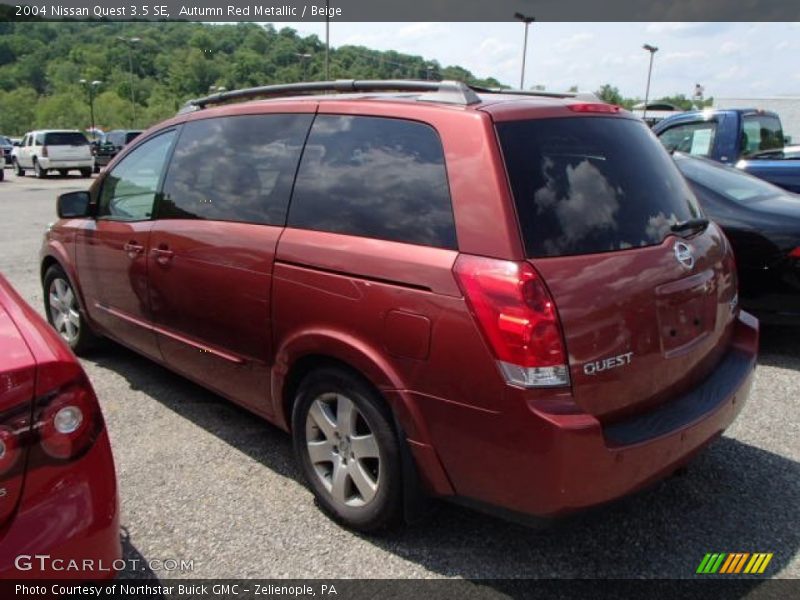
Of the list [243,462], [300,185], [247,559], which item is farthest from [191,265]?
[247,559]

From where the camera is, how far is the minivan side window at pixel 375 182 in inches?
99.3

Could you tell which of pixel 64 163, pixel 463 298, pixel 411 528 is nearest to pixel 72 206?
pixel 411 528

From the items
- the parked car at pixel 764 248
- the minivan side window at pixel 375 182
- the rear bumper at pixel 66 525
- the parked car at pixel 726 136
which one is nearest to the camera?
the rear bumper at pixel 66 525

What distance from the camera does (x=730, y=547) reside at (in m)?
2.72

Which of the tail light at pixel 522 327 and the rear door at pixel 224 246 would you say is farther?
the rear door at pixel 224 246

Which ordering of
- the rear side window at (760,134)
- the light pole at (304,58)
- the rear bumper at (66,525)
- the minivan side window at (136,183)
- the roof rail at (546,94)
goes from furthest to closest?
the light pole at (304,58) → the rear side window at (760,134) → the minivan side window at (136,183) → the roof rail at (546,94) → the rear bumper at (66,525)

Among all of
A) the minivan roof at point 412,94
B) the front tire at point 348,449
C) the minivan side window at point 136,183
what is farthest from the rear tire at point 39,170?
the front tire at point 348,449

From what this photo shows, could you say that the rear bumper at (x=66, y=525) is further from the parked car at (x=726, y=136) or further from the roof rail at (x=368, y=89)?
the parked car at (x=726, y=136)

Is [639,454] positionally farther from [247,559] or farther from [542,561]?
[247,559]

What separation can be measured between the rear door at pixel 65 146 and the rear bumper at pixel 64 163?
0.09 meters

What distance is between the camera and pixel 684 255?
2.68 m

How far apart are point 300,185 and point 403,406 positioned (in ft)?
3.79

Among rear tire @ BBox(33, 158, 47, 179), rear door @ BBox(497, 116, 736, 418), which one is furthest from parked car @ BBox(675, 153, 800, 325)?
rear tire @ BBox(33, 158, 47, 179)

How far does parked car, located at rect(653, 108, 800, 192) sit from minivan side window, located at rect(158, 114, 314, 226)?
18.5 feet
